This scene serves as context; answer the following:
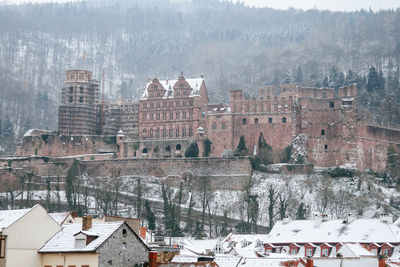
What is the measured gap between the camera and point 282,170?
12331 cm

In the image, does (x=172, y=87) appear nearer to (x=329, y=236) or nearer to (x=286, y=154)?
(x=286, y=154)

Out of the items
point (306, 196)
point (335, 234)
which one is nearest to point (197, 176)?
point (306, 196)

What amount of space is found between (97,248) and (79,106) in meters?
95.3

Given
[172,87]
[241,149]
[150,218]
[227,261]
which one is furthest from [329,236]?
[172,87]

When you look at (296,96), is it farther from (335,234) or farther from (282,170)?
(335,234)

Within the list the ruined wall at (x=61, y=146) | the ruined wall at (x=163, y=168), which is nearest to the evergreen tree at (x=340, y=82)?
the ruined wall at (x=163, y=168)

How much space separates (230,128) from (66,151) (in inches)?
957

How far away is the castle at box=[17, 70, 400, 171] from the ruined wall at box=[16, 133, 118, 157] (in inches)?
5.6

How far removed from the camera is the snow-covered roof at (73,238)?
50438 millimetres

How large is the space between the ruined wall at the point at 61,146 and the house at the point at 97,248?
84660 millimetres

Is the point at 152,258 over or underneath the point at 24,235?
underneath

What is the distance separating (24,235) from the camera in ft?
175

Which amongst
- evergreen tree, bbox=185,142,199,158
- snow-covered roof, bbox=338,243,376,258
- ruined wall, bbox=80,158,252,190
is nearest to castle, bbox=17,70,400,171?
evergreen tree, bbox=185,142,199,158

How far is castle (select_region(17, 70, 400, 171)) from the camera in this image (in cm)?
12669
